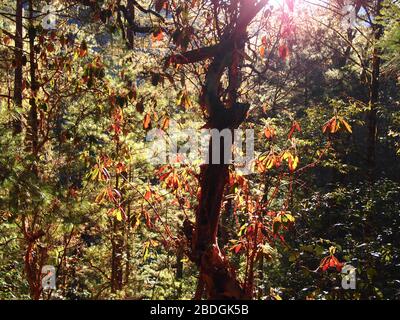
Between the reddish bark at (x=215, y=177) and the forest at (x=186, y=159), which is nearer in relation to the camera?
the reddish bark at (x=215, y=177)

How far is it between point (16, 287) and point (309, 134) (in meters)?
9.65

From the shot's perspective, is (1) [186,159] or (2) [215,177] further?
(1) [186,159]

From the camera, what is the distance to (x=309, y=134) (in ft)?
41.6

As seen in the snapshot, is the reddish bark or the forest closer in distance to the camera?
the reddish bark

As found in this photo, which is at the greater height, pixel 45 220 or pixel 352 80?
pixel 352 80

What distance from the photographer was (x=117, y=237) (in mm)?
10469

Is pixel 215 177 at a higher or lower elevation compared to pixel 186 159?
lower

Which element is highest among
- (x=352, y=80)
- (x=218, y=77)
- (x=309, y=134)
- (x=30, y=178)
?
(x=352, y=80)

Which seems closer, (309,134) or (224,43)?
(224,43)
